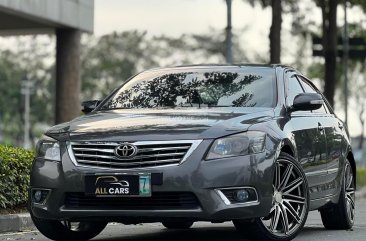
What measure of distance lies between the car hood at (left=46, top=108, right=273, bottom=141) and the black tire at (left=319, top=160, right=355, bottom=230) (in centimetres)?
193

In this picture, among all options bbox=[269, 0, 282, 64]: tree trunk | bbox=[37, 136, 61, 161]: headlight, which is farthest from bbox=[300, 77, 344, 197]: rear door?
bbox=[269, 0, 282, 64]: tree trunk

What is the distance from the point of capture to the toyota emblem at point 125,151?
7.18 m

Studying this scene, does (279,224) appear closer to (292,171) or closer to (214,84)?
(292,171)

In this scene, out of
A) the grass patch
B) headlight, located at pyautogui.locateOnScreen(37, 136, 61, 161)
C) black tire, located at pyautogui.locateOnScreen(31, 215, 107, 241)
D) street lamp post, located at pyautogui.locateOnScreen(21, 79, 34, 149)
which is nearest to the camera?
headlight, located at pyautogui.locateOnScreen(37, 136, 61, 161)

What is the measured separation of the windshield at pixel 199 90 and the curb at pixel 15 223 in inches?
79.4

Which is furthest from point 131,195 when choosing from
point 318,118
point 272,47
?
point 272,47

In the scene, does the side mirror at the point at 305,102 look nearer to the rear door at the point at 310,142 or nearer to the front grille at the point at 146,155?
the rear door at the point at 310,142

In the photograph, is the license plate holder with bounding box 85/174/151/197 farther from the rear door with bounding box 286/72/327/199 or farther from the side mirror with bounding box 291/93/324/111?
the side mirror with bounding box 291/93/324/111

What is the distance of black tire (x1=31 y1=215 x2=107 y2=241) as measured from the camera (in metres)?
7.94

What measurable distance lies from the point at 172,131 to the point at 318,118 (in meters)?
2.42

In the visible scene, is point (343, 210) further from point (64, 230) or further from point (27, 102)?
point (27, 102)

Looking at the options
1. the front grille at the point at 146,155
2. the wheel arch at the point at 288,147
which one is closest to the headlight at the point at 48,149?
the front grille at the point at 146,155

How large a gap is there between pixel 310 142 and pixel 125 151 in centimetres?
215

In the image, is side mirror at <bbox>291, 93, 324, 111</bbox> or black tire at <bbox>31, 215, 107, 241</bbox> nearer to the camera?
black tire at <bbox>31, 215, 107, 241</bbox>
